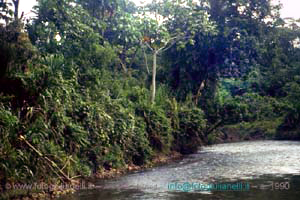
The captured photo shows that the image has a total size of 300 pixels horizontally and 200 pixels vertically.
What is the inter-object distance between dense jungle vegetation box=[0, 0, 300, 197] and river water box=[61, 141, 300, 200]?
4.96 ft

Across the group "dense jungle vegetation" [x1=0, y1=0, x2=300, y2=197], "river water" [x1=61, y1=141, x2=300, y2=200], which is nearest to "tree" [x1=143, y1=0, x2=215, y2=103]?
"dense jungle vegetation" [x1=0, y1=0, x2=300, y2=197]

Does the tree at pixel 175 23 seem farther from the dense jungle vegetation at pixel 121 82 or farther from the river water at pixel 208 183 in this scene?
the river water at pixel 208 183

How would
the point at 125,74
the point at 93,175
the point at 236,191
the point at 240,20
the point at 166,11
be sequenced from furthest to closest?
the point at 240,20 < the point at 166,11 < the point at 125,74 < the point at 93,175 < the point at 236,191

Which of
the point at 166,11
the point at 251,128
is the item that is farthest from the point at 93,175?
the point at 251,128

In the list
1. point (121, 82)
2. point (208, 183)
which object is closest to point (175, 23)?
point (121, 82)

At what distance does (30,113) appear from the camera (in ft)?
40.9

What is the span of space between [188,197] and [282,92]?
35437mm

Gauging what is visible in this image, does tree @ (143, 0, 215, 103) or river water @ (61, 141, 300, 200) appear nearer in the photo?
river water @ (61, 141, 300, 200)

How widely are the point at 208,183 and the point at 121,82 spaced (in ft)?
36.7

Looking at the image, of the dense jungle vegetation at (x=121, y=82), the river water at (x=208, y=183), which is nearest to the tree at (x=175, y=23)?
the dense jungle vegetation at (x=121, y=82)

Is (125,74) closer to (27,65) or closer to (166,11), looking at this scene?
(166,11)

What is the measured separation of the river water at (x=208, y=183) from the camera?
11.5 m

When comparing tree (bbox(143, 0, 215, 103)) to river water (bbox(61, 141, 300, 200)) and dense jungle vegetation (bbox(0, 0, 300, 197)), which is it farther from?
river water (bbox(61, 141, 300, 200))

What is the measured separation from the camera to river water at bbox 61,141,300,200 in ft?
37.7
